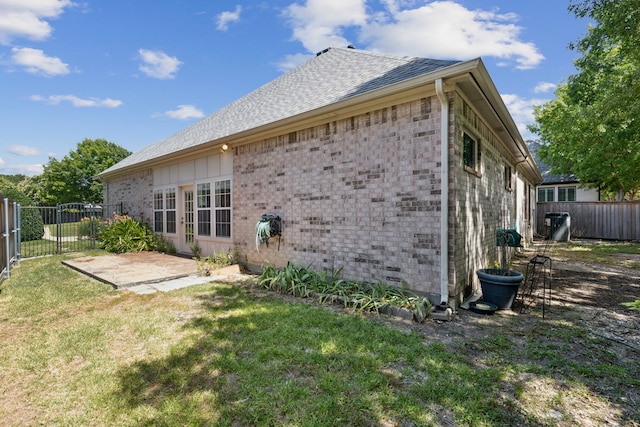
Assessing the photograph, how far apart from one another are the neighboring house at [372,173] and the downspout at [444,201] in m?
0.02

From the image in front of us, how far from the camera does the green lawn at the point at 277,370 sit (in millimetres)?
2215

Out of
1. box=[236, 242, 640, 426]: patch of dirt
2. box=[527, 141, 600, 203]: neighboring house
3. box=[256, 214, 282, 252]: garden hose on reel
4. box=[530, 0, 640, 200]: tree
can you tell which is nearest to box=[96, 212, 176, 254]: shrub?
box=[256, 214, 282, 252]: garden hose on reel

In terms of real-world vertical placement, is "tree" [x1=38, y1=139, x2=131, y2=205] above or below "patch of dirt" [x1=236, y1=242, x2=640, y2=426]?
above

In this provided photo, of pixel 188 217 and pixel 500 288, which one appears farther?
pixel 188 217

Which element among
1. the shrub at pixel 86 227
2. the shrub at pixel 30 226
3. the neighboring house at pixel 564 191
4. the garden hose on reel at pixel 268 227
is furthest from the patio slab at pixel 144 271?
the neighboring house at pixel 564 191

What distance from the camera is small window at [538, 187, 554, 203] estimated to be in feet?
72.1

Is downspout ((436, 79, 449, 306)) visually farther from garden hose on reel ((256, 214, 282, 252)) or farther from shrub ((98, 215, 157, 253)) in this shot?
shrub ((98, 215, 157, 253))

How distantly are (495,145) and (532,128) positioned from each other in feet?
64.0

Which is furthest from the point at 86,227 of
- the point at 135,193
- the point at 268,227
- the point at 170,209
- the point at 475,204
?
the point at 475,204

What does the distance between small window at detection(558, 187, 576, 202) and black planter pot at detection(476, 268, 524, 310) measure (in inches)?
867

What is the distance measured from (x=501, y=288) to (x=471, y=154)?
2.37m

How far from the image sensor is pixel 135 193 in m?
12.0

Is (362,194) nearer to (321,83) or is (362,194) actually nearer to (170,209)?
(321,83)

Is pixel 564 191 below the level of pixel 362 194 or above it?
above
